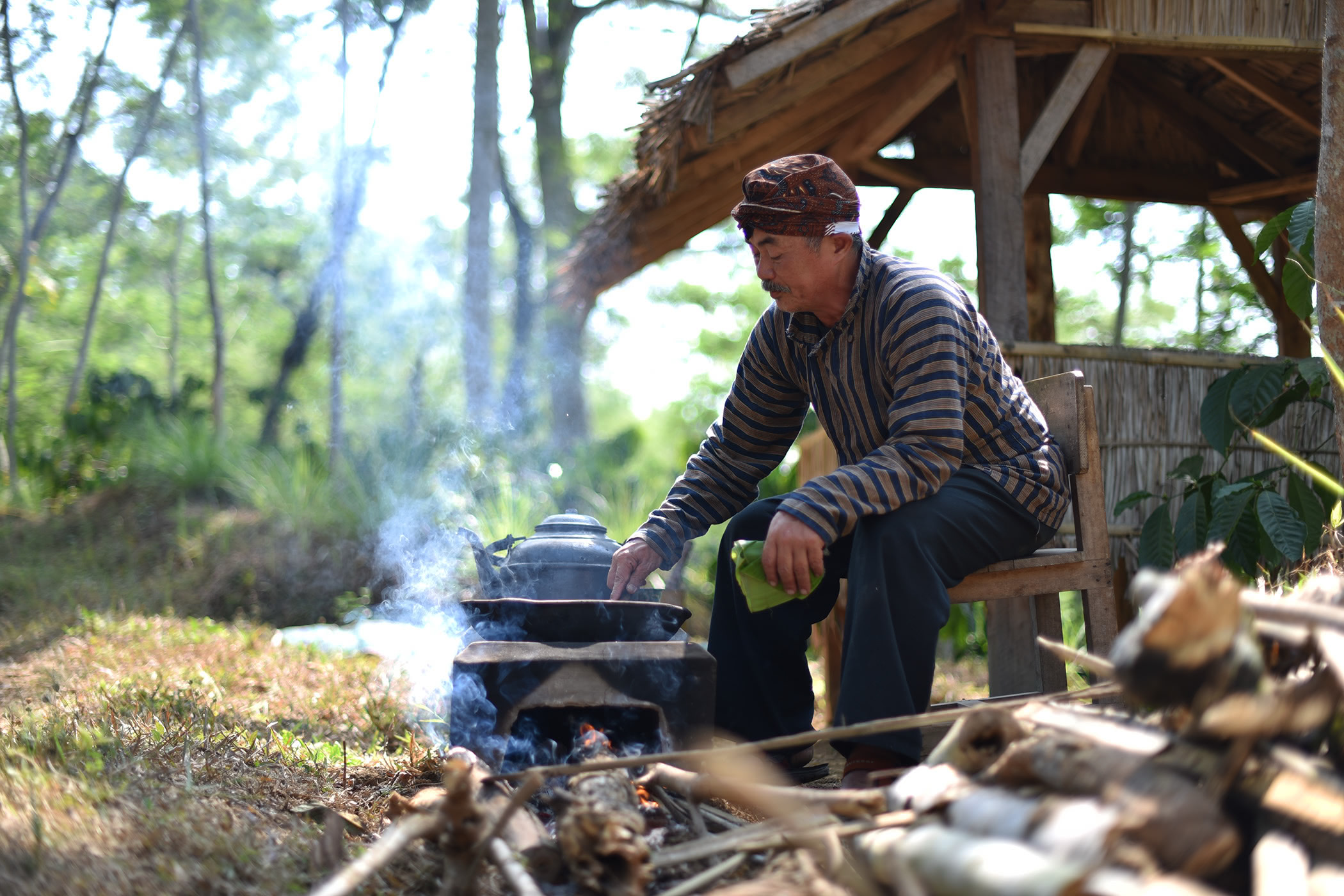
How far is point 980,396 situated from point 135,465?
30.8ft

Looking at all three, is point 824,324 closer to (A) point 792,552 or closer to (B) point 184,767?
(A) point 792,552

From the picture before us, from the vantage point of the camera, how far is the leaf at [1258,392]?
138 inches

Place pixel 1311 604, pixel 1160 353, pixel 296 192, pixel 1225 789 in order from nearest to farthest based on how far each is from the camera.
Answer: pixel 1225 789
pixel 1311 604
pixel 1160 353
pixel 296 192

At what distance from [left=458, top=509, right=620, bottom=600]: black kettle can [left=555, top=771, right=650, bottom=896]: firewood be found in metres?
1.27

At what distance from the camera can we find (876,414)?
2.71 meters

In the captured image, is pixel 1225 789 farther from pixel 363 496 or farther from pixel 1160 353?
pixel 363 496

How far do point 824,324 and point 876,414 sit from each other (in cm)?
34

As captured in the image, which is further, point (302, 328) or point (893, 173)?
point (302, 328)

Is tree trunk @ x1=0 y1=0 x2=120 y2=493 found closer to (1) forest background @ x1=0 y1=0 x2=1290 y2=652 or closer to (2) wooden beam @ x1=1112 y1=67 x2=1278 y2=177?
(1) forest background @ x1=0 y1=0 x2=1290 y2=652

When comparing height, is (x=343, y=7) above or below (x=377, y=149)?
above

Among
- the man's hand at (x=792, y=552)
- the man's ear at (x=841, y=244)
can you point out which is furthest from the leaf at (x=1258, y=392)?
the man's hand at (x=792, y=552)

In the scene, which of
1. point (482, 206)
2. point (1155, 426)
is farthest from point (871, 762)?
point (482, 206)

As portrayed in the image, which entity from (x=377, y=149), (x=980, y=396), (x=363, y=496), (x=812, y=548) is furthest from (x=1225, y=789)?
(x=377, y=149)

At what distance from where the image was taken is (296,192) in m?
23.3
